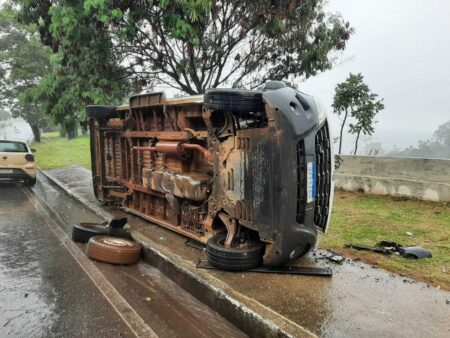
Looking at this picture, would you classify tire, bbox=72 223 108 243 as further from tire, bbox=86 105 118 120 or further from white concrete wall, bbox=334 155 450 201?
white concrete wall, bbox=334 155 450 201

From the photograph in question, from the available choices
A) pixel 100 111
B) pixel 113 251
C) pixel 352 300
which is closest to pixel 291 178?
pixel 352 300

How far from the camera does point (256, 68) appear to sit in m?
9.18

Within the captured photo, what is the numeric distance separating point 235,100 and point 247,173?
32.0 inches

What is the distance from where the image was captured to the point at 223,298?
331 cm

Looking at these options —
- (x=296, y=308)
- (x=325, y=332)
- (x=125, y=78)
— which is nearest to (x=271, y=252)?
(x=296, y=308)

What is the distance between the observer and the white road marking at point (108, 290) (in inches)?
124

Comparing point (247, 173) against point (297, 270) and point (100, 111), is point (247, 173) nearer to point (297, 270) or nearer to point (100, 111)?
point (297, 270)

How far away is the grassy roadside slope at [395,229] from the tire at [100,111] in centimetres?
491

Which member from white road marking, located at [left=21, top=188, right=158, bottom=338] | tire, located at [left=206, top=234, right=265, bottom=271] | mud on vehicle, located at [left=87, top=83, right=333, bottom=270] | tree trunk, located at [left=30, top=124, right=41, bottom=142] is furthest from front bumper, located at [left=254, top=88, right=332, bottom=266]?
tree trunk, located at [left=30, top=124, right=41, bottom=142]

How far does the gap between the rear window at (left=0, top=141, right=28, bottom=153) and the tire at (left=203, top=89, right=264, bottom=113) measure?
33.0 ft

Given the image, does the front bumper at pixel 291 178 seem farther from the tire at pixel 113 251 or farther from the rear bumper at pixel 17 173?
the rear bumper at pixel 17 173

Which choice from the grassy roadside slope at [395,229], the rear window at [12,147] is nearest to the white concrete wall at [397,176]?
Result: the grassy roadside slope at [395,229]

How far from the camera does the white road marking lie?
314 centimetres

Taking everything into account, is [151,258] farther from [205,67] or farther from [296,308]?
[205,67]
